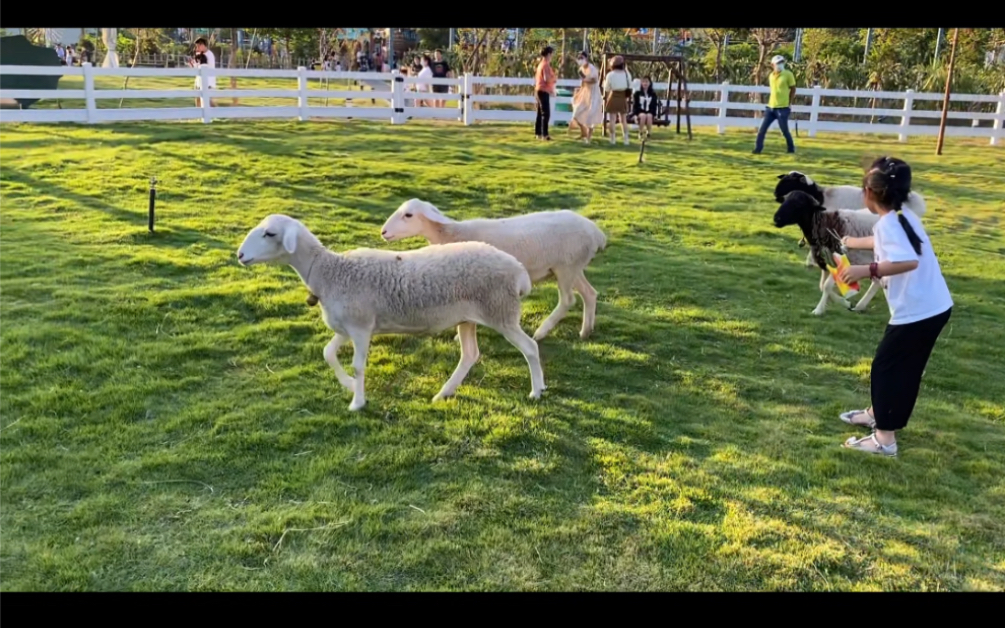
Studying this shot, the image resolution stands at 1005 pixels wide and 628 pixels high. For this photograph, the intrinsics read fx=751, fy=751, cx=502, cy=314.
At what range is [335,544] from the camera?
3.23m

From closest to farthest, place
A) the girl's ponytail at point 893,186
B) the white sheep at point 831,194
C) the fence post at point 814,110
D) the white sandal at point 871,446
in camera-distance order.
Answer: the girl's ponytail at point 893,186
the white sandal at point 871,446
the white sheep at point 831,194
the fence post at point 814,110

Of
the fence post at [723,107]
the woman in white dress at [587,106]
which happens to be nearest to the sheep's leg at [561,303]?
the woman in white dress at [587,106]

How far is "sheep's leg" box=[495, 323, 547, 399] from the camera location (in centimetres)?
473

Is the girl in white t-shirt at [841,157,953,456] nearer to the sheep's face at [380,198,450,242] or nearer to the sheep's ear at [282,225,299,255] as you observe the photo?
the sheep's face at [380,198,450,242]

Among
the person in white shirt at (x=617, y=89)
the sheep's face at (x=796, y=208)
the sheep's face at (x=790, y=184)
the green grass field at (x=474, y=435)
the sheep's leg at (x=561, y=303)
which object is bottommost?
the green grass field at (x=474, y=435)

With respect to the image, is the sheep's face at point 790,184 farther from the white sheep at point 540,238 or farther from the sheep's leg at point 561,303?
the sheep's leg at point 561,303

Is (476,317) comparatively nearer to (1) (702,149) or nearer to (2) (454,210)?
(2) (454,210)

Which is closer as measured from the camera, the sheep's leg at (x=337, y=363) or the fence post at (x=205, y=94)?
the sheep's leg at (x=337, y=363)

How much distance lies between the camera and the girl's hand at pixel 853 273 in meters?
3.93

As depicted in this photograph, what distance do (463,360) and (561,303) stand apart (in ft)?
4.42

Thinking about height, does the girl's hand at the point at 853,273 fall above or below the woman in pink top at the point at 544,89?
below

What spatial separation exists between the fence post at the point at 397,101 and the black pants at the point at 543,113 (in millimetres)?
3594

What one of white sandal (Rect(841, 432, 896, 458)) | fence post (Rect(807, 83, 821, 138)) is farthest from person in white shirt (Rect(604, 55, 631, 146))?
white sandal (Rect(841, 432, 896, 458))

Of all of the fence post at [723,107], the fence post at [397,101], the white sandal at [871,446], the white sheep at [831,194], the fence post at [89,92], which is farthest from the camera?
the fence post at [723,107]
